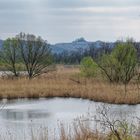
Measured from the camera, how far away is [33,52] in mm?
35156

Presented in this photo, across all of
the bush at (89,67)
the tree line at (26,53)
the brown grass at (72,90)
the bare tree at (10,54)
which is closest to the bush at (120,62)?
the brown grass at (72,90)

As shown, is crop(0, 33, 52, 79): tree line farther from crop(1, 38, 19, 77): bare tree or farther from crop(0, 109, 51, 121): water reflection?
crop(0, 109, 51, 121): water reflection

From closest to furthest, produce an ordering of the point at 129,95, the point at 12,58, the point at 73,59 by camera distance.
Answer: the point at 129,95 < the point at 12,58 < the point at 73,59

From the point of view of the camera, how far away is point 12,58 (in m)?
34.8

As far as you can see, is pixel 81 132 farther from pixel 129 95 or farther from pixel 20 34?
pixel 20 34

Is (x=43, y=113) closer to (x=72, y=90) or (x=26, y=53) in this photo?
(x=72, y=90)

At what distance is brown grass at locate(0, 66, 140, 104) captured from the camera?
80.6 ft

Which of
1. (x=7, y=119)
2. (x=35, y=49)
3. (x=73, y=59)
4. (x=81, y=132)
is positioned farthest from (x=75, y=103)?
(x=73, y=59)

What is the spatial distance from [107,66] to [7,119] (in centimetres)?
1010

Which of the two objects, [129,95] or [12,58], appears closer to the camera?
[129,95]

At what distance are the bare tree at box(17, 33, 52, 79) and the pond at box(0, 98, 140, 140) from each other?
7955mm

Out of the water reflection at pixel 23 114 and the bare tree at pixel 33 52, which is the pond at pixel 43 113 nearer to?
the water reflection at pixel 23 114

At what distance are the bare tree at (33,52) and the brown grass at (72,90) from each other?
3628 millimetres

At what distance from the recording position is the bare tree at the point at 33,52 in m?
34.8
